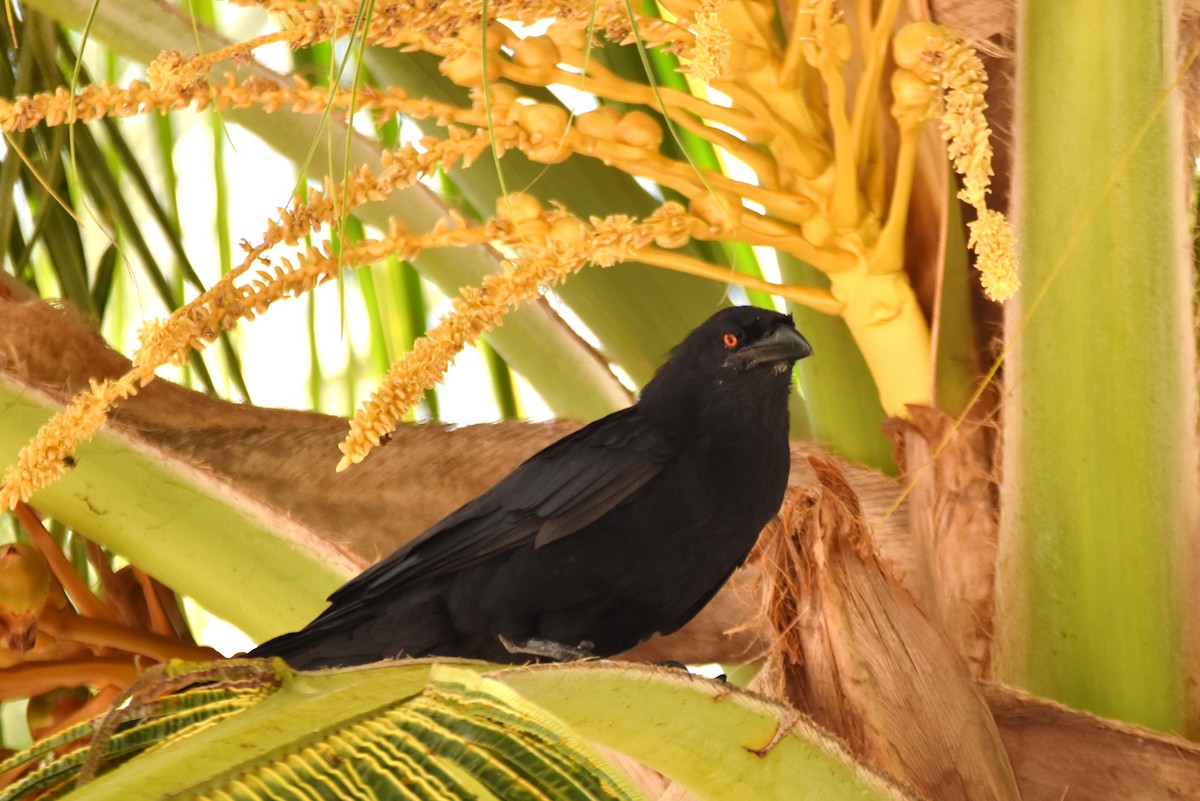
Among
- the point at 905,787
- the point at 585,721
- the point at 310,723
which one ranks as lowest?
the point at 905,787

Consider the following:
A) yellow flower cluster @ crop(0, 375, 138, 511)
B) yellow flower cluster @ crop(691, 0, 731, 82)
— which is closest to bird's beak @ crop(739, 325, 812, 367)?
yellow flower cluster @ crop(691, 0, 731, 82)

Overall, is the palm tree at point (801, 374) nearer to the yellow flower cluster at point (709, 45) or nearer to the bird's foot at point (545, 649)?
the yellow flower cluster at point (709, 45)

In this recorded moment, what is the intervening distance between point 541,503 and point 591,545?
0.31 feet

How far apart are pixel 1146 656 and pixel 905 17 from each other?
76 cm

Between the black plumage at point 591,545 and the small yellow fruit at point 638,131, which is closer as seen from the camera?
the small yellow fruit at point 638,131

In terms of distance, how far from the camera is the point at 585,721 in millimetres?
945

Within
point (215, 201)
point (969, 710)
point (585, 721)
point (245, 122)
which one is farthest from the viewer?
point (215, 201)

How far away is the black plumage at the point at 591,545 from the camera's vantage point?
5.60 ft

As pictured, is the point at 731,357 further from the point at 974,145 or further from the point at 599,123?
the point at 974,145

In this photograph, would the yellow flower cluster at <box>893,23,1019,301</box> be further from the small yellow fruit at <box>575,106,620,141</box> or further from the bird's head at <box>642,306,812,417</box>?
the bird's head at <box>642,306,812,417</box>

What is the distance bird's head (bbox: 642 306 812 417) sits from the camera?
1844 millimetres

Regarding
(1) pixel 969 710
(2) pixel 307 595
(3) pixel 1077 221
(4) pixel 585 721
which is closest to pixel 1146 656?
(1) pixel 969 710

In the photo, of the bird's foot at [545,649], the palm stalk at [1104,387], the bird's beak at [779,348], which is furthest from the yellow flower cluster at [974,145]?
the bird's foot at [545,649]

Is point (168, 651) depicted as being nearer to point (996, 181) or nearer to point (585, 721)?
point (585, 721)
